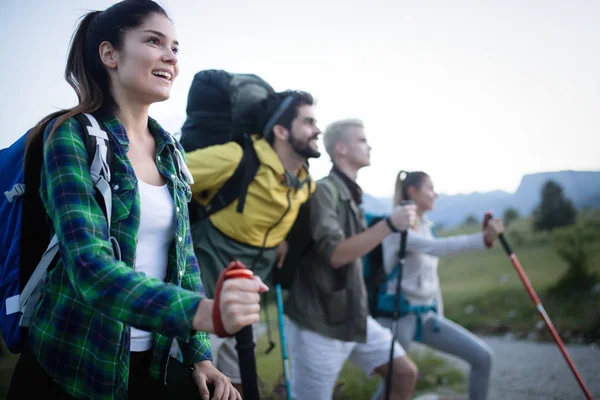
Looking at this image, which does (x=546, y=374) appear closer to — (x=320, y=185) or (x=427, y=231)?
(x=427, y=231)

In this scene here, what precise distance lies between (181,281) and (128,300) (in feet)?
1.97

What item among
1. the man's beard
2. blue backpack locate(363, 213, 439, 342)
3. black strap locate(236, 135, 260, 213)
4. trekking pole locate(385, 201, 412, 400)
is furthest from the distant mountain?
black strap locate(236, 135, 260, 213)

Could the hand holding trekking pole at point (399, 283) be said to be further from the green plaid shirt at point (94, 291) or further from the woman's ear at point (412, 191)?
the green plaid shirt at point (94, 291)

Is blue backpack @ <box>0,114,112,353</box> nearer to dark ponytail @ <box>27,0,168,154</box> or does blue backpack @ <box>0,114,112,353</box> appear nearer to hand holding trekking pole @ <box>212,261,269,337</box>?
dark ponytail @ <box>27,0,168,154</box>

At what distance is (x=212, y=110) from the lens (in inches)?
143

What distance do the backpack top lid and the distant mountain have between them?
5.00 metres

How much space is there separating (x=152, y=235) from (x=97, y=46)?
67 centimetres

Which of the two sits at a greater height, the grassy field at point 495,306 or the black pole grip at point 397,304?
the black pole grip at point 397,304

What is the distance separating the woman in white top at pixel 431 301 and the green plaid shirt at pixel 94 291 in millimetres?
3225

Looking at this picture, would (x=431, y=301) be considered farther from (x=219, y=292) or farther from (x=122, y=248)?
Answer: (x=219, y=292)

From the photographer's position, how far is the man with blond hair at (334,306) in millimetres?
3793

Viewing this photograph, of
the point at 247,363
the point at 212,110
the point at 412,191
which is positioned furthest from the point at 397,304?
the point at 247,363

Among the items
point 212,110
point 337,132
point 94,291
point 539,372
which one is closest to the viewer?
point 94,291

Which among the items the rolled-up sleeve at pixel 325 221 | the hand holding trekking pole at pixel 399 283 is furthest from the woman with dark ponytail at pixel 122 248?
the hand holding trekking pole at pixel 399 283
